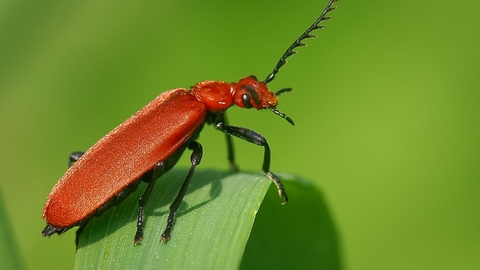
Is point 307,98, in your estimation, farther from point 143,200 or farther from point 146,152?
point 143,200

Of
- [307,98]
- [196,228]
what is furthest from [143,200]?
[307,98]

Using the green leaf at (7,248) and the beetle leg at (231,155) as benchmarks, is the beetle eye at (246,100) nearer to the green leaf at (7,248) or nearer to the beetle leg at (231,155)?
the beetle leg at (231,155)

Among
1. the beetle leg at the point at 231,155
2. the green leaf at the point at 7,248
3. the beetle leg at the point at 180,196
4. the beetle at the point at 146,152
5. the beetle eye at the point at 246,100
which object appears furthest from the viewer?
the beetle leg at the point at 231,155

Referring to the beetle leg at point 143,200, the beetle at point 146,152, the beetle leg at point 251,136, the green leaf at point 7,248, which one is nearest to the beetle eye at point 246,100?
the beetle at point 146,152

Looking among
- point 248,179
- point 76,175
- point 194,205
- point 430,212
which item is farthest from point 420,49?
point 76,175

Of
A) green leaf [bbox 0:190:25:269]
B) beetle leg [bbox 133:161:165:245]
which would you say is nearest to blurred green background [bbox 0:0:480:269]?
beetle leg [bbox 133:161:165:245]

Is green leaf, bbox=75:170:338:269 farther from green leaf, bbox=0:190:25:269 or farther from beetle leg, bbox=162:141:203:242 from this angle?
green leaf, bbox=0:190:25:269
